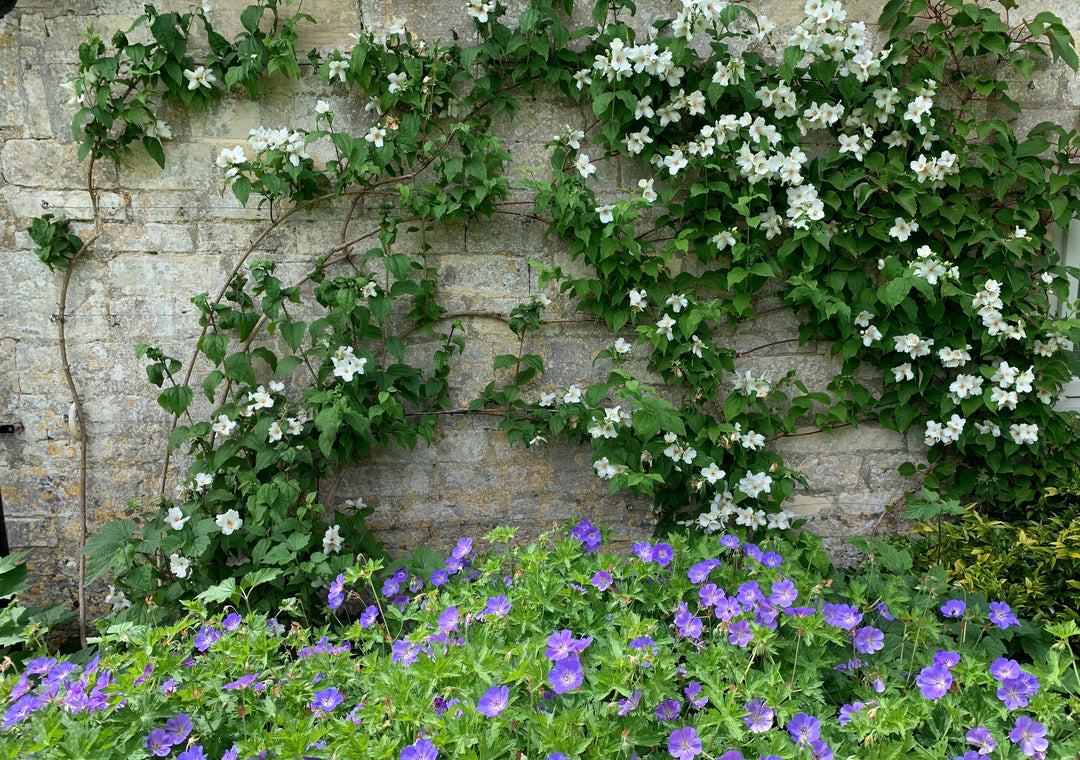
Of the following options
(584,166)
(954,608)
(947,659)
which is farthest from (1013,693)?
(584,166)

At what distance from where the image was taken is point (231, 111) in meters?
2.61

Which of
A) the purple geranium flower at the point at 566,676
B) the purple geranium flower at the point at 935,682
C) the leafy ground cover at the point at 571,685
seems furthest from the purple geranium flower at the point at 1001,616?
the purple geranium flower at the point at 566,676

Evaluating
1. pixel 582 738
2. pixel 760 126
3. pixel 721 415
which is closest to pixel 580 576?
pixel 582 738

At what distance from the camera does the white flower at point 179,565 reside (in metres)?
2.44

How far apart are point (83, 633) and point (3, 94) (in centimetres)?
189

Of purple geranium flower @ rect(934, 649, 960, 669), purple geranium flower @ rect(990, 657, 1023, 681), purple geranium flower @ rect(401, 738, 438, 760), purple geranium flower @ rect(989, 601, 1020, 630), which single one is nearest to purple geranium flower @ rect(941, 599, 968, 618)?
purple geranium flower @ rect(989, 601, 1020, 630)

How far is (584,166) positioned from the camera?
8.68ft

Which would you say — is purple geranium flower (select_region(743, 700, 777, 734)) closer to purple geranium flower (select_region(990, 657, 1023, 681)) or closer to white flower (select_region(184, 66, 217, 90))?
purple geranium flower (select_region(990, 657, 1023, 681))

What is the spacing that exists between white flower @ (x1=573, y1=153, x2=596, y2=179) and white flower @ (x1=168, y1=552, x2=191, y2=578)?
75.0 inches

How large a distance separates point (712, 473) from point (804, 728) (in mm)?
1429

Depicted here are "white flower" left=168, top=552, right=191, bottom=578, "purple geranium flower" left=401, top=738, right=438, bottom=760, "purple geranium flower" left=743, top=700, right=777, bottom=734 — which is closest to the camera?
"purple geranium flower" left=401, top=738, right=438, bottom=760

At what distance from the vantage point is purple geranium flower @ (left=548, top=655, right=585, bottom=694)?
139 cm

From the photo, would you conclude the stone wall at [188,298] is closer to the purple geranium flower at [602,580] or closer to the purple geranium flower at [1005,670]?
the purple geranium flower at [602,580]

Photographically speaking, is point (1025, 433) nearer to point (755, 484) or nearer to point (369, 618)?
point (755, 484)
